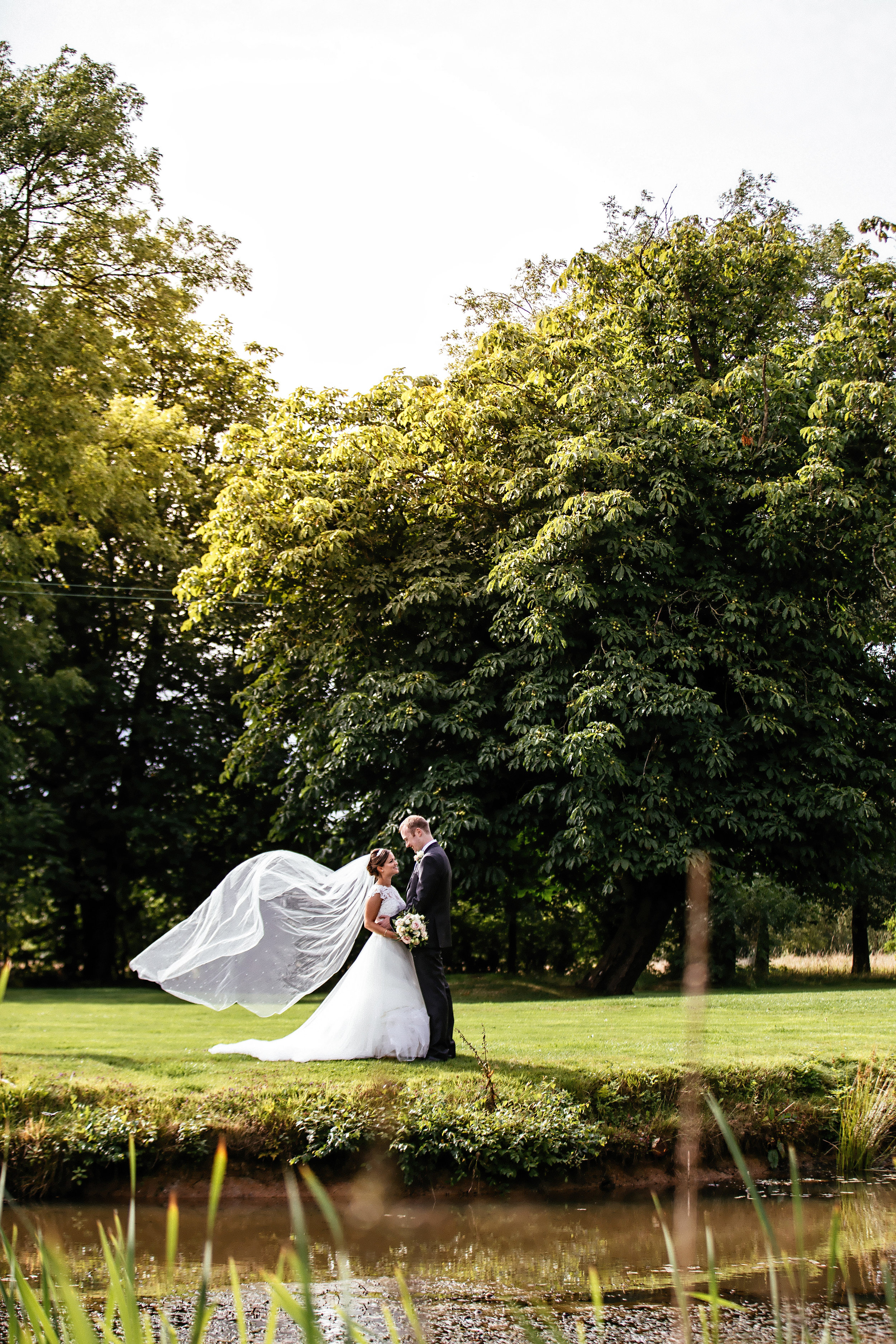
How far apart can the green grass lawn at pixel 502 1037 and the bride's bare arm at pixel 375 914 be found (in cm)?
115

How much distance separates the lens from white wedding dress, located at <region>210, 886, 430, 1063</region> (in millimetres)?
10156

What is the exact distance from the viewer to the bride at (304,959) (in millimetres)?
10273

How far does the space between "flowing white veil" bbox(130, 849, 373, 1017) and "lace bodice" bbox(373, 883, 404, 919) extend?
0.56m

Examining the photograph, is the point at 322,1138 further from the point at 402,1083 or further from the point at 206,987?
the point at 206,987

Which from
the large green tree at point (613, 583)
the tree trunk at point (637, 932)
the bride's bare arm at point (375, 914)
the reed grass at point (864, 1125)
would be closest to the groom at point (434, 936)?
the bride's bare arm at point (375, 914)

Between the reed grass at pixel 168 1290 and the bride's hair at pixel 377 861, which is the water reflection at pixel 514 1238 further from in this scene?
the reed grass at pixel 168 1290

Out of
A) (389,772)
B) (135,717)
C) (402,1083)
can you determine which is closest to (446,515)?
(389,772)

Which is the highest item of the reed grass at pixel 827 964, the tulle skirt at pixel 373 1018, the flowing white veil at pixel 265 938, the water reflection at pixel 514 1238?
the flowing white veil at pixel 265 938

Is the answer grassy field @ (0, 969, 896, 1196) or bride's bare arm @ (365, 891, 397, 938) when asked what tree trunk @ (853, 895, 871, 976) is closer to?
grassy field @ (0, 969, 896, 1196)

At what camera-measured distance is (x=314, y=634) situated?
2270cm

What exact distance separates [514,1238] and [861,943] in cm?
3121

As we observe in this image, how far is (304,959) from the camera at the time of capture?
35.8 ft

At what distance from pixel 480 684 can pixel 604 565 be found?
3.14 m

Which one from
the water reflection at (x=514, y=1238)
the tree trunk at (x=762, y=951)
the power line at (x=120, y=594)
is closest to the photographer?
the water reflection at (x=514, y=1238)
